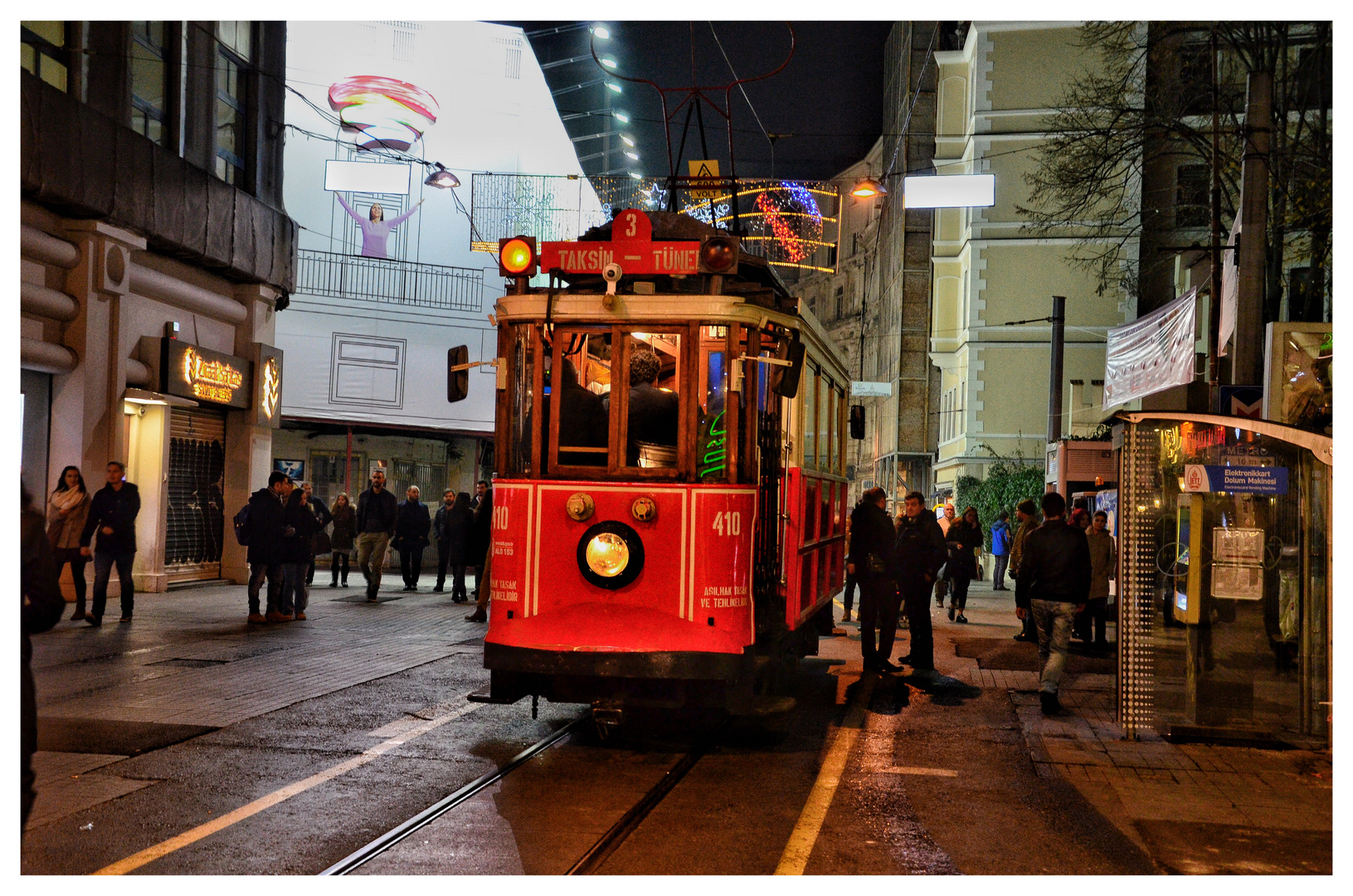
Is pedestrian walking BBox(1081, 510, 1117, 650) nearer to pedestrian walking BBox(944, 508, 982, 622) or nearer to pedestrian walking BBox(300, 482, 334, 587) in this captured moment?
pedestrian walking BBox(944, 508, 982, 622)

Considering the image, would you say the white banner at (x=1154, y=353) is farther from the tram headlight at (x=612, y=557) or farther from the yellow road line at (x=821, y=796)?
the tram headlight at (x=612, y=557)

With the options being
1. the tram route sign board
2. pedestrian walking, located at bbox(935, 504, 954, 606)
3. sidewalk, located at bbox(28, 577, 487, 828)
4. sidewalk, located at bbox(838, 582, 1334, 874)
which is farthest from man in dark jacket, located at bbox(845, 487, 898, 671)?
pedestrian walking, located at bbox(935, 504, 954, 606)

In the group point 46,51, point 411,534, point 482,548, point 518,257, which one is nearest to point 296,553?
point 482,548

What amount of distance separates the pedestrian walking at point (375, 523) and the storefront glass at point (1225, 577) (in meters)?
12.6

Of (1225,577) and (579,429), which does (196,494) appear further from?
(1225,577)

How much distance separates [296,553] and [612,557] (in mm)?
8276

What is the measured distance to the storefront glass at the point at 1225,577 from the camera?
9086 mm

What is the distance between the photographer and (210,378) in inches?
749

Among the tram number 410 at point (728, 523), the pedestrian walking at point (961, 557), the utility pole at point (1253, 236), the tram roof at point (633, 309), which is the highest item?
the utility pole at point (1253, 236)

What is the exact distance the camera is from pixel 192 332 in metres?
18.9

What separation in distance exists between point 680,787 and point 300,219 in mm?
26484

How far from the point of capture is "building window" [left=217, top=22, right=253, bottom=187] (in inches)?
773

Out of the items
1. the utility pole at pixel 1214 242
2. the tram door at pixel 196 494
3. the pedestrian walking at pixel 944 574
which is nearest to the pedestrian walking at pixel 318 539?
the tram door at pixel 196 494
